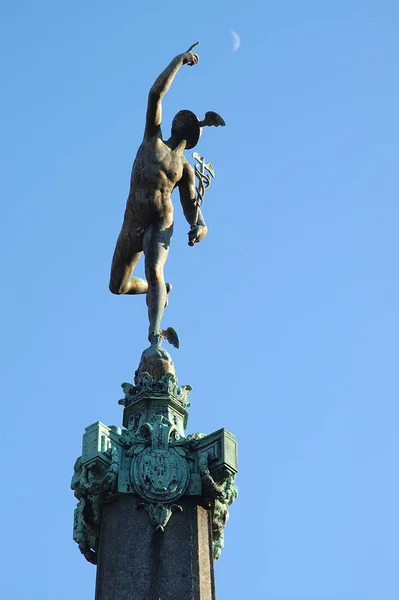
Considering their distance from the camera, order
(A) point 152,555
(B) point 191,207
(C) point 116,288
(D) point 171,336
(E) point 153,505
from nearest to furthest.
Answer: (A) point 152,555 < (E) point 153,505 < (D) point 171,336 < (B) point 191,207 < (C) point 116,288

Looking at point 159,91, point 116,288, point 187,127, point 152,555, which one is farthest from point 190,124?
point 152,555

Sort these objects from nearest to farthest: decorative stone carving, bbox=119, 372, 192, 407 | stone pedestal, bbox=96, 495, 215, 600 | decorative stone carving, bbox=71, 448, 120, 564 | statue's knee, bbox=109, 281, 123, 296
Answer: stone pedestal, bbox=96, 495, 215, 600 < decorative stone carving, bbox=71, 448, 120, 564 < decorative stone carving, bbox=119, 372, 192, 407 < statue's knee, bbox=109, 281, 123, 296

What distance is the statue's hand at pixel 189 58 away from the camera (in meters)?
15.5

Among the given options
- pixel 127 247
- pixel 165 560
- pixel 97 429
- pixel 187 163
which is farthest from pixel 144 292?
pixel 165 560

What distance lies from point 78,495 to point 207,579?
1.67m

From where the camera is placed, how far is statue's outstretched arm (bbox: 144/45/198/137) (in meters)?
15.2

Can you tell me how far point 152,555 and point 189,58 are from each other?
6.26 m

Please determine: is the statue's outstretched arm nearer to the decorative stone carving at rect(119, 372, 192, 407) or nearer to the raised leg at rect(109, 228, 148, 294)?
the raised leg at rect(109, 228, 148, 294)

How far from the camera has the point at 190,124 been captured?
51.5 feet

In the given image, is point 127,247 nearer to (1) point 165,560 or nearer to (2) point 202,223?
(2) point 202,223

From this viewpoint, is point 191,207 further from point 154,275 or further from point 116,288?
point 116,288

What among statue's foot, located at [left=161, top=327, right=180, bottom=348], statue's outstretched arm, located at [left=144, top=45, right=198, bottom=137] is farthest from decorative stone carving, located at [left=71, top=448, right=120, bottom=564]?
statue's outstretched arm, located at [left=144, top=45, right=198, bottom=137]

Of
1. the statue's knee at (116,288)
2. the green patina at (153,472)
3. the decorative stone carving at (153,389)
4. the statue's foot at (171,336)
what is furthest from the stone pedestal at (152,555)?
the statue's knee at (116,288)

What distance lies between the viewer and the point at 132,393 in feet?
46.0
